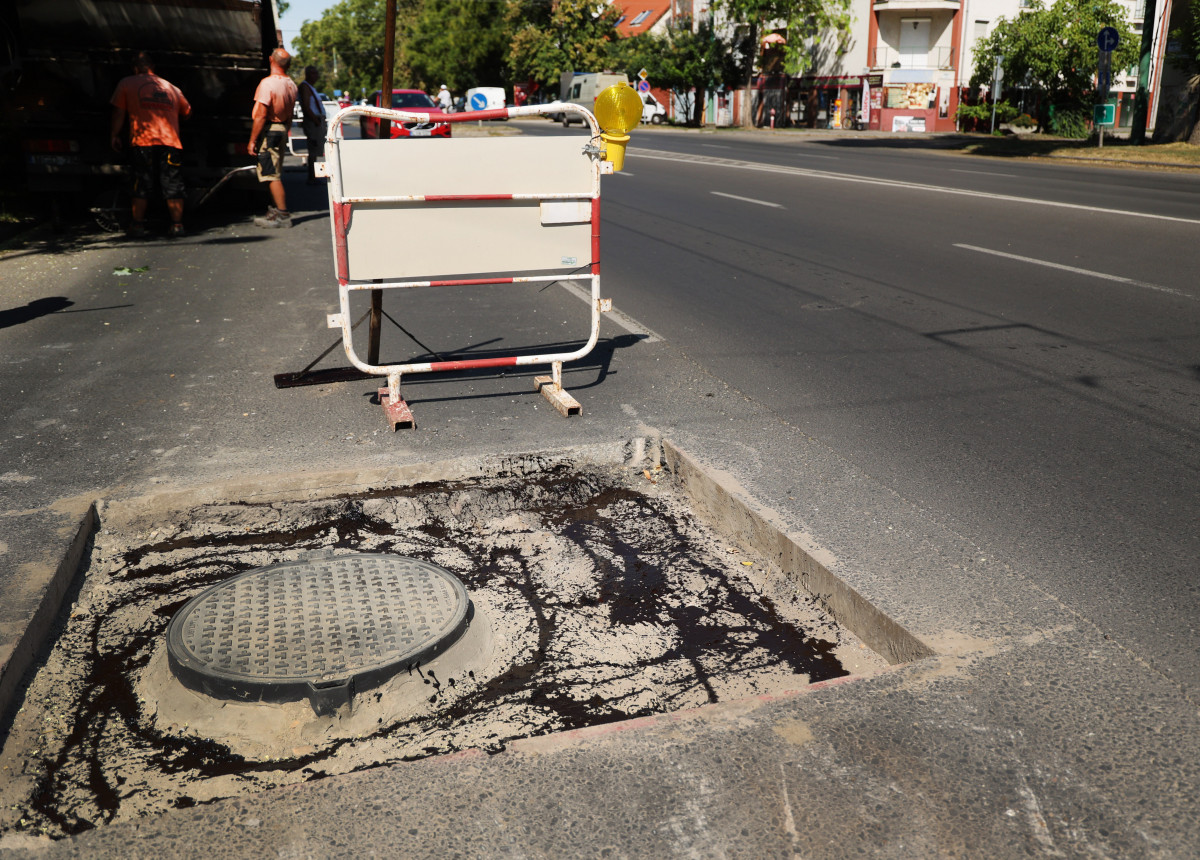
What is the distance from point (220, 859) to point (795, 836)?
1213 millimetres

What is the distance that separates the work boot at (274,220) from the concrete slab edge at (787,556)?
9.86m

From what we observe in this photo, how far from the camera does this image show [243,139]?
43.1 ft

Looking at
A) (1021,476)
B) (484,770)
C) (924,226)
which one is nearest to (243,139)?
(924,226)

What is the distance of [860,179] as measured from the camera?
59.1ft

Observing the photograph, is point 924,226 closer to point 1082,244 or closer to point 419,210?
point 1082,244

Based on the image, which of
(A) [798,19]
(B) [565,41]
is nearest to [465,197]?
(A) [798,19]

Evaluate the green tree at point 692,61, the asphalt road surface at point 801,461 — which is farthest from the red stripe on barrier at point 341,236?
the green tree at point 692,61

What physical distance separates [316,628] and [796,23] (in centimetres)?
5146

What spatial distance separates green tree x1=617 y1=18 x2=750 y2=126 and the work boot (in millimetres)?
43559

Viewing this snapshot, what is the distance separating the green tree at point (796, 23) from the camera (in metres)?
48.3

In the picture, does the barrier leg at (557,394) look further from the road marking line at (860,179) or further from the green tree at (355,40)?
the green tree at (355,40)

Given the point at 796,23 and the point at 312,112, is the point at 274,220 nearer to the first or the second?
the point at 312,112

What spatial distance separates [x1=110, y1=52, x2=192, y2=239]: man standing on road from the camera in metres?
10.8

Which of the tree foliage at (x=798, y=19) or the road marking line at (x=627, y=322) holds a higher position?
the tree foliage at (x=798, y=19)
